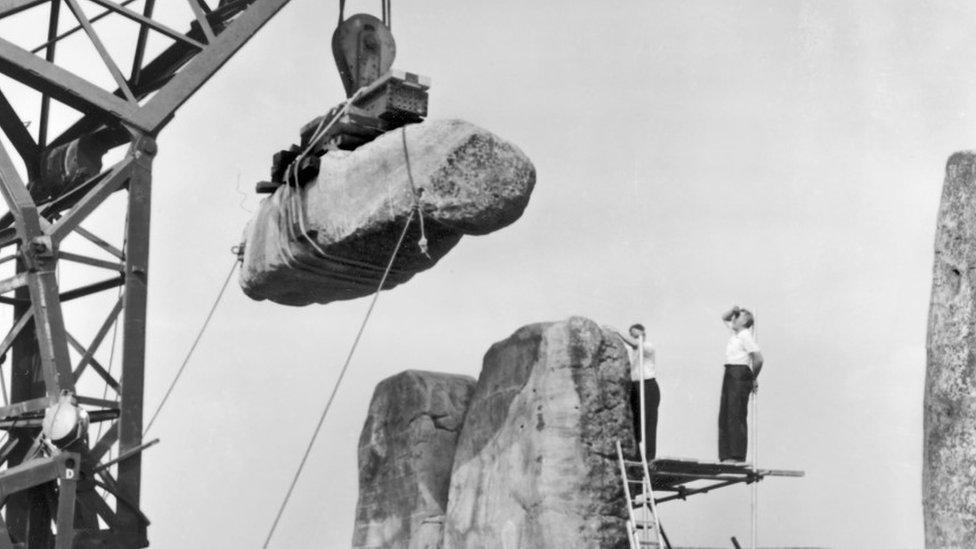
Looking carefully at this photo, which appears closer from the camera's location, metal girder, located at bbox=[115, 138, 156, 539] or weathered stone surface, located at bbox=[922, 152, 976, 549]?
weathered stone surface, located at bbox=[922, 152, 976, 549]

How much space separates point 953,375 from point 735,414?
3.71 metres

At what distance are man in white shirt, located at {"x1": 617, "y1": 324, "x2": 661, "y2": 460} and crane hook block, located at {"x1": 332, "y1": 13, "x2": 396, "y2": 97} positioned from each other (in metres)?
3.80

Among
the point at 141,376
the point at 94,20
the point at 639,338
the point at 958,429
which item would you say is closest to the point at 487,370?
the point at 639,338

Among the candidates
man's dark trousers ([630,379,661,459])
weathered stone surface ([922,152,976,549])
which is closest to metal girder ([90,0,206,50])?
man's dark trousers ([630,379,661,459])

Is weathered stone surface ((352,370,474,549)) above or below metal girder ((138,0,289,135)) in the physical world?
below

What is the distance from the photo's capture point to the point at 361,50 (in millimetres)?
16094

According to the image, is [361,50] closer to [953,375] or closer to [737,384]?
[737,384]

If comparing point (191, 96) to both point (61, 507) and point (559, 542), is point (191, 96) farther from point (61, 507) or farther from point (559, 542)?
point (559, 542)

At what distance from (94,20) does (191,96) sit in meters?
1.60

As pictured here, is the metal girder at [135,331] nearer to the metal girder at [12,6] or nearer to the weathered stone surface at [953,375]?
the metal girder at [12,6]

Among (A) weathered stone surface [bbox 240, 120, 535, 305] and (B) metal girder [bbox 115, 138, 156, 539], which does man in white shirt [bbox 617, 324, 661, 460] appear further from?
(B) metal girder [bbox 115, 138, 156, 539]

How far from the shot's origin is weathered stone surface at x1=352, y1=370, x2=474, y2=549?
48.6ft

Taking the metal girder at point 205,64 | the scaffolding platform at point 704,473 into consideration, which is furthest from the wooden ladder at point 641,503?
the metal girder at point 205,64

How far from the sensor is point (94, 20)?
18.3m
